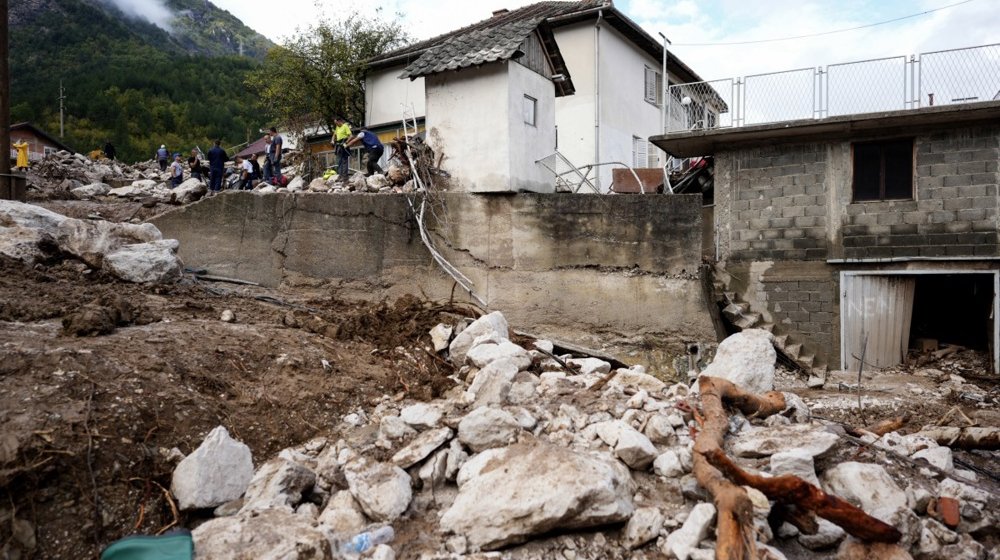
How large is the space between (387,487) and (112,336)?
2.75 meters

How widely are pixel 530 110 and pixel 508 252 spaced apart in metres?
2.59

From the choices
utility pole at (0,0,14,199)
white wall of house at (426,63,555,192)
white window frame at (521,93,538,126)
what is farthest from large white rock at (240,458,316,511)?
utility pole at (0,0,14,199)

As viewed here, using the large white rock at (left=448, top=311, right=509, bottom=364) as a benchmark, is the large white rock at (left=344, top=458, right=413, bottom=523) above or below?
below

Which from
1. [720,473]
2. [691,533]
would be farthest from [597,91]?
[691,533]

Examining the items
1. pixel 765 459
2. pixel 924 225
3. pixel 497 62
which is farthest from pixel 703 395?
pixel 924 225

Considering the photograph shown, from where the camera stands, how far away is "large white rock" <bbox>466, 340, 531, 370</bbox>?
5.62 m

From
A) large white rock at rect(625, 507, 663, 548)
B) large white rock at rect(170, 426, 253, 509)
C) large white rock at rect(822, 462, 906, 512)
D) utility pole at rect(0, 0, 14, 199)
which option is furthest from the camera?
utility pole at rect(0, 0, 14, 199)

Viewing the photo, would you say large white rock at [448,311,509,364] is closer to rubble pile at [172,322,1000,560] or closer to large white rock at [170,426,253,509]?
rubble pile at [172,322,1000,560]

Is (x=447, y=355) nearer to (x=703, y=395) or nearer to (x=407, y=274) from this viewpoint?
(x=703, y=395)

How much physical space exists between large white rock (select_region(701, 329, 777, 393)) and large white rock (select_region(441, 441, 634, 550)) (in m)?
2.20

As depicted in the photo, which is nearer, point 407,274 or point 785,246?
point 407,274

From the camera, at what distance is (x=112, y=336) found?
4.83 metres

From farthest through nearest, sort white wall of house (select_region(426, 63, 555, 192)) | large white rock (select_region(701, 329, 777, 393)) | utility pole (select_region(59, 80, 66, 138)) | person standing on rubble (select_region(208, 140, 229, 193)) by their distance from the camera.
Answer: utility pole (select_region(59, 80, 66, 138)) → person standing on rubble (select_region(208, 140, 229, 193)) → white wall of house (select_region(426, 63, 555, 192)) → large white rock (select_region(701, 329, 777, 393))

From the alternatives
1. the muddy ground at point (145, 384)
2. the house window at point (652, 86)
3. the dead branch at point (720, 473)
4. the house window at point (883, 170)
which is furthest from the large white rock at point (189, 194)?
the house window at point (652, 86)
